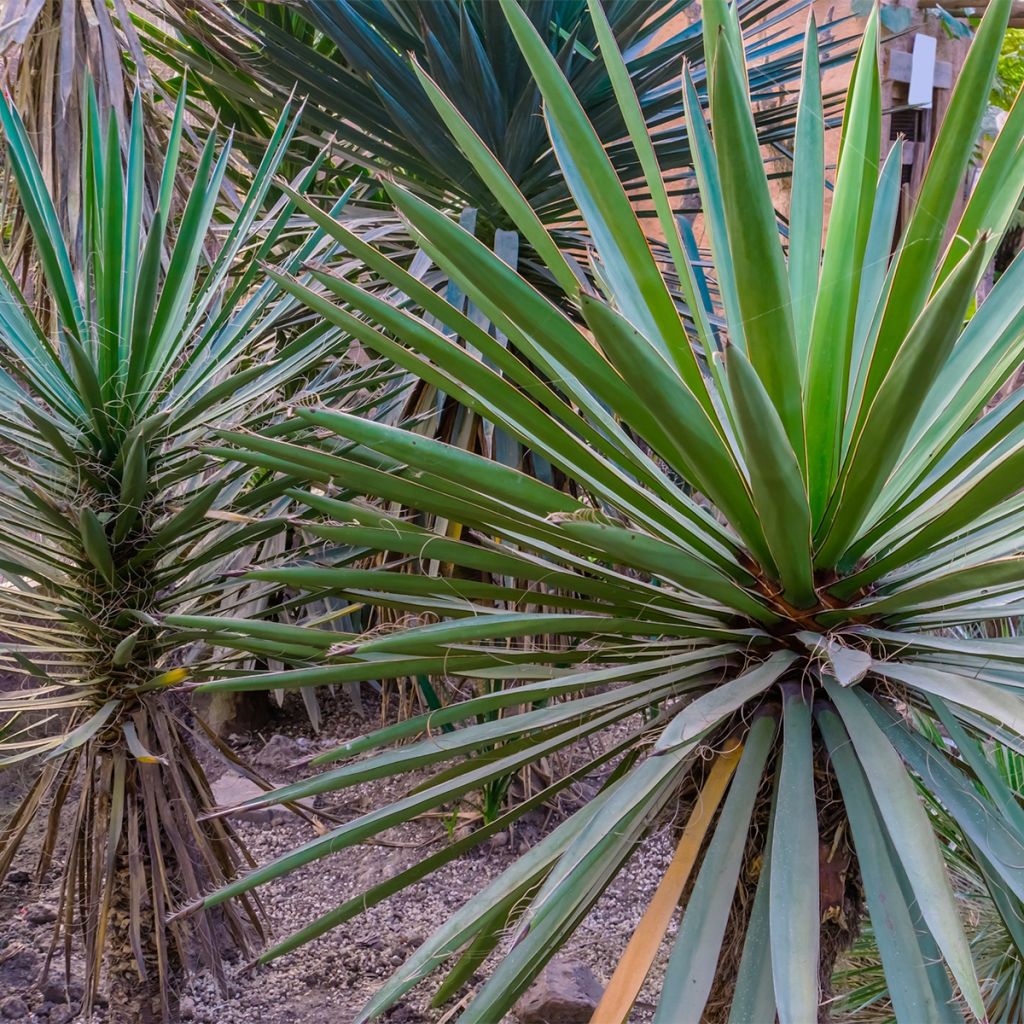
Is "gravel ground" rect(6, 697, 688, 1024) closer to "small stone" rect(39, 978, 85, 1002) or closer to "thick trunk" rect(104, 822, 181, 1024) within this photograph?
"small stone" rect(39, 978, 85, 1002)

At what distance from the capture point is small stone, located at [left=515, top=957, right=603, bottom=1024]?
2.33 metres

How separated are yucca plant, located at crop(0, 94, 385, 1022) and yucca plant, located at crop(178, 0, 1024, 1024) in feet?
1.80

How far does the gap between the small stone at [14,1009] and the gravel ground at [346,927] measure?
0.03ft

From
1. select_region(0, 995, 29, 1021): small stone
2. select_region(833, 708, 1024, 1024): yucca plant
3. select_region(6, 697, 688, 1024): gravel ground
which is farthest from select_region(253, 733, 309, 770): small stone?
select_region(833, 708, 1024, 1024): yucca plant

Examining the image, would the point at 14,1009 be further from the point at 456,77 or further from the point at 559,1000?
the point at 456,77

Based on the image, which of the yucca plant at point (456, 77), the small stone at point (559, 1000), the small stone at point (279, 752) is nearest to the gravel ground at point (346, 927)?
the small stone at point (559, 1000)

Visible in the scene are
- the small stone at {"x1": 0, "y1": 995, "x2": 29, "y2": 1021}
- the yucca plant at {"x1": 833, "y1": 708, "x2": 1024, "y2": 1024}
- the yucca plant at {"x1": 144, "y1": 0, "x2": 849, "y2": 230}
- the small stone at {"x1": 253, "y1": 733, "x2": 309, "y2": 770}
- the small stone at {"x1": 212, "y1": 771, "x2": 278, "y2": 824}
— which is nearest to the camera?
the yucca plant at {"x1": 833, "y1": 708, "x2": 1024, "y2": 1024}

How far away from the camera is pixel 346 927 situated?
2791mm

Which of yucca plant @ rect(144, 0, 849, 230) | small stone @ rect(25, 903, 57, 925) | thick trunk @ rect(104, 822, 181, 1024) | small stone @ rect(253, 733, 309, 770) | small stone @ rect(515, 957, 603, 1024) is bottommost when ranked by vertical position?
small stone @ rect(515, 957, 603, 1024)

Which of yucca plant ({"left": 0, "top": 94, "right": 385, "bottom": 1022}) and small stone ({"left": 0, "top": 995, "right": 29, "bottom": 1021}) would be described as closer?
yucca plant ({"left": 0, "top": 94, "right": 385, "bottom": 1022})

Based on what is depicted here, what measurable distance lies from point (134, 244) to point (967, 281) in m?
1.68

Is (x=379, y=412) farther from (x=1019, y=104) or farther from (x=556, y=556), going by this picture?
(x=1019, y=104)

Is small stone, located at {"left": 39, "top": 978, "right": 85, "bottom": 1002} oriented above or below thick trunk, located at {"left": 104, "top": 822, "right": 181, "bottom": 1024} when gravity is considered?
below

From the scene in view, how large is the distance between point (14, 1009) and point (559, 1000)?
4.23ft
